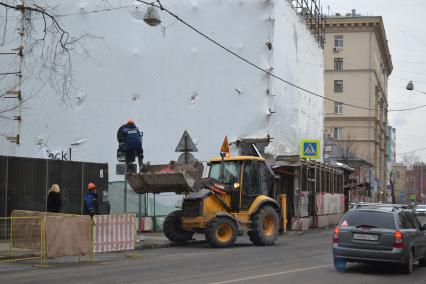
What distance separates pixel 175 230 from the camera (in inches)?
728

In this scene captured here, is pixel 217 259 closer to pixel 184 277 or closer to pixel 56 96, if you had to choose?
pixel 184 277

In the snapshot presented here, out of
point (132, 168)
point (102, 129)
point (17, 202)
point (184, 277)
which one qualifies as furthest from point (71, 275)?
Result: point (102, 129)

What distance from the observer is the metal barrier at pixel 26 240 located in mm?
13844

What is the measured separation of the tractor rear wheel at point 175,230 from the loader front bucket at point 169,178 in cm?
147

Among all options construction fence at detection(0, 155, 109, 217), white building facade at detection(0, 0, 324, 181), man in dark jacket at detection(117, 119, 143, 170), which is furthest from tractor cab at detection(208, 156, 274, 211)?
white building facade at detection(0, 0, 324, 181)

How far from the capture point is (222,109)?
27.9 metres

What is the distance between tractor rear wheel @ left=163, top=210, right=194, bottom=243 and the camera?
18.4 meters

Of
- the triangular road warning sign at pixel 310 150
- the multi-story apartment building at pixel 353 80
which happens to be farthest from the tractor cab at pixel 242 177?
the multi-story apartment building at pixel 353 80

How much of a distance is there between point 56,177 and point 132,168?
4.03 m

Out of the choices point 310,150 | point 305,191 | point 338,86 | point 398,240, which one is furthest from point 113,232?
point 338,86

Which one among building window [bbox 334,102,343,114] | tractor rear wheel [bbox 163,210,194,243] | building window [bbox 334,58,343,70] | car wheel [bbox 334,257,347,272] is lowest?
car wheel [bbox 334,257,347,272]

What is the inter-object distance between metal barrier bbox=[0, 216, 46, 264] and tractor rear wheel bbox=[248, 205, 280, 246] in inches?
251

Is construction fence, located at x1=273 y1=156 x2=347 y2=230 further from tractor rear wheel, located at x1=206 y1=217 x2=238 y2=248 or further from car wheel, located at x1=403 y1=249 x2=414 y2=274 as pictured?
car wheel, located at x1=403 y1=249 x2=414 y2=274

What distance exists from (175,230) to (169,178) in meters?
2.27
